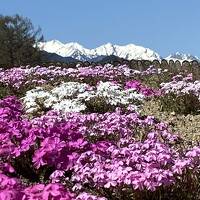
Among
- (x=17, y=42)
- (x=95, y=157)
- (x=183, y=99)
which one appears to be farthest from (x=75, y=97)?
(x=17, y=42)

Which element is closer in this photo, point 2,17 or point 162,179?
point 162,179

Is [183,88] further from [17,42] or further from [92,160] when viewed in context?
[17,42]

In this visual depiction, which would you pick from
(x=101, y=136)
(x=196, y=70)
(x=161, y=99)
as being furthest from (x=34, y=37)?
(x=101, y=136)

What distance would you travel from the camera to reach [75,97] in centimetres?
1241

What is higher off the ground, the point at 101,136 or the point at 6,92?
the point at 6,92

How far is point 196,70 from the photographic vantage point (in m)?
19.3

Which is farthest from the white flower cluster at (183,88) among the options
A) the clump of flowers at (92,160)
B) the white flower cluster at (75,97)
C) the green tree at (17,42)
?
the green tree at (17,42)

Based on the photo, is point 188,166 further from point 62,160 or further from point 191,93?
point 191,93

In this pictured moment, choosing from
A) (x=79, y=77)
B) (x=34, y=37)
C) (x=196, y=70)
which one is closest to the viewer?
(x=79, y=77)

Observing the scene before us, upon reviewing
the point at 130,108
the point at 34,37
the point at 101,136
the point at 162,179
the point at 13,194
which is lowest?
the point at 13,194

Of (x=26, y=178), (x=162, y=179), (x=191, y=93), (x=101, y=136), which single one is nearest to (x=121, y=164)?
(x=162, y=179)

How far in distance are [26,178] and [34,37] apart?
55.4 metres

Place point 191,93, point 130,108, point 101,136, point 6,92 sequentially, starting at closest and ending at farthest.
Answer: point 101,136
point 130,108
point 191,93
point 6,92

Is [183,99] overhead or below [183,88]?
below
